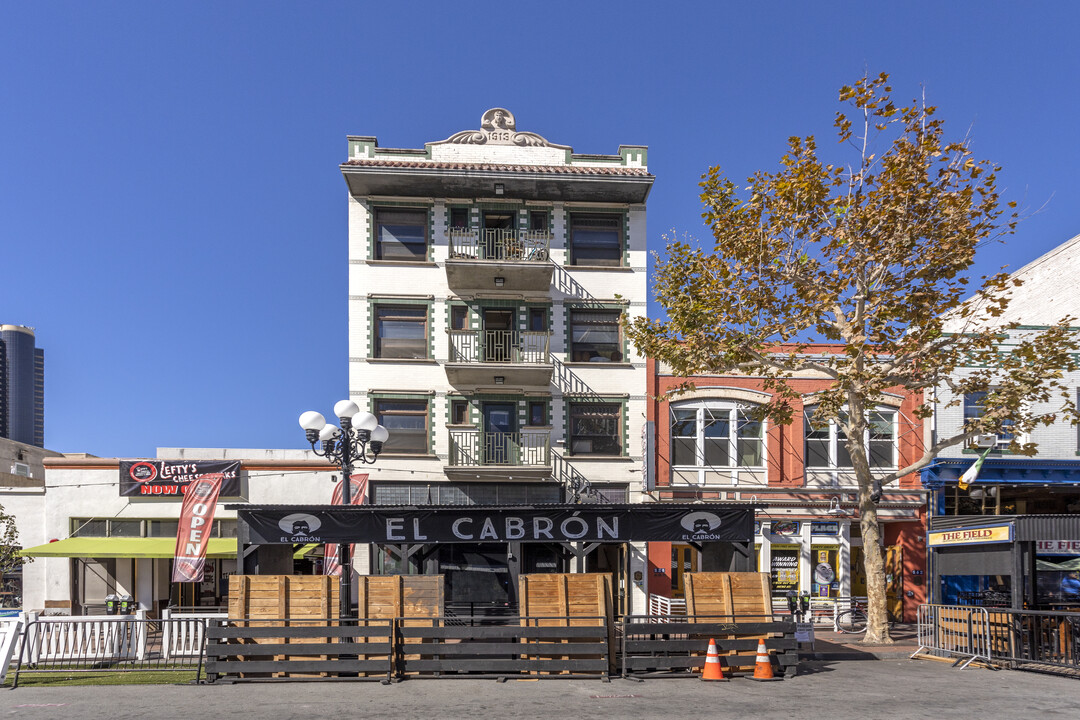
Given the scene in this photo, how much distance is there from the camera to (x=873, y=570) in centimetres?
1841

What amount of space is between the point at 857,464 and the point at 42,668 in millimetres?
16638

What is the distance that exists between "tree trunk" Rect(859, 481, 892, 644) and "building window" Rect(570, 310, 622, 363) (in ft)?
29.4

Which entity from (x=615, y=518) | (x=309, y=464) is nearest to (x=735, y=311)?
(x=615, y=518)

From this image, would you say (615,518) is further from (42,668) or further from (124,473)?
(124,473)

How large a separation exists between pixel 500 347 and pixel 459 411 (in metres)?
2.30

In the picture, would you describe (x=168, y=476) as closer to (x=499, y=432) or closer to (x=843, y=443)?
(x=499, y=432)

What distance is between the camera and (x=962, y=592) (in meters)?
22.0


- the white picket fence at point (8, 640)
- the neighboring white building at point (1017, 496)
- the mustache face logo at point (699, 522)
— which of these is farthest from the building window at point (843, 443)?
the white picket fence at point (8, 640)

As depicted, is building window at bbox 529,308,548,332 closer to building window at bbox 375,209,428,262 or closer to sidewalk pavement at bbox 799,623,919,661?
building window at bbox 375,209,428,262

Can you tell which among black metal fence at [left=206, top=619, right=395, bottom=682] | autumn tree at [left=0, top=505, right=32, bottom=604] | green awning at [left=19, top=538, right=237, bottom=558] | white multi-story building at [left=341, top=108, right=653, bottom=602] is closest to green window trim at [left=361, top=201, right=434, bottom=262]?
white multi-story building at [left=341, top=108, right=653, bottom=602]

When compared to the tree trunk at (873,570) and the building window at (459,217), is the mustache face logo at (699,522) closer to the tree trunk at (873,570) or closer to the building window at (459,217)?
the tree trunk at (873,570)

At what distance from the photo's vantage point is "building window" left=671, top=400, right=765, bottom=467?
2456 centimetres

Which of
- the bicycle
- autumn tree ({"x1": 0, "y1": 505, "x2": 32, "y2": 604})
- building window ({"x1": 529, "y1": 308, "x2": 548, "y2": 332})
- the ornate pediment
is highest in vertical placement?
the ornate pediment

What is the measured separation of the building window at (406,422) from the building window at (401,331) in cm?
148
